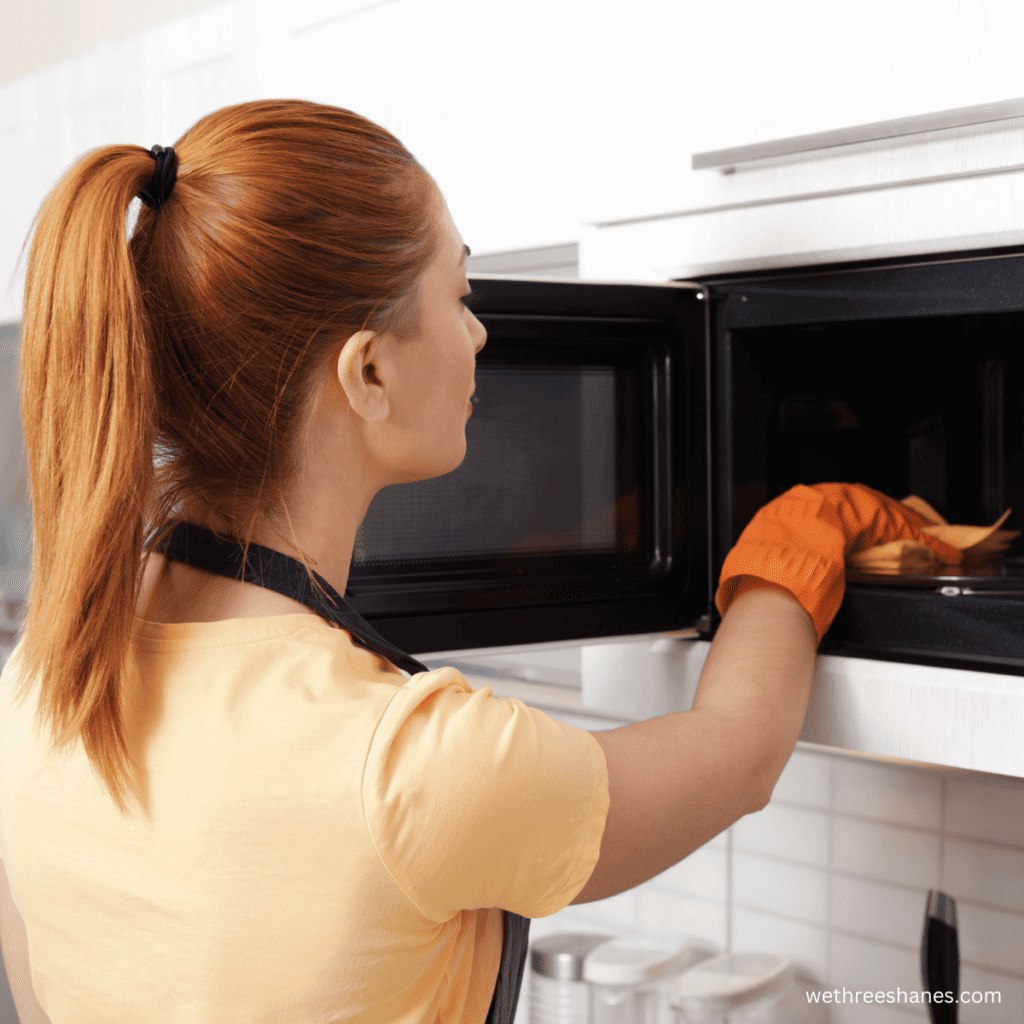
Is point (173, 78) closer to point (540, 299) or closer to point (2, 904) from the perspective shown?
point (540, 299)

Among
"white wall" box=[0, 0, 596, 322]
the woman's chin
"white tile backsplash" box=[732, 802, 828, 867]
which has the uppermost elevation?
"white wall" box=[0, 0, 596, 322]

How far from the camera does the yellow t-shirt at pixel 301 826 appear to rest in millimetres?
532

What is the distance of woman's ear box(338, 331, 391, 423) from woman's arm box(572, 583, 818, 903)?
0.22 m

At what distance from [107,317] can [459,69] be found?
72 cm

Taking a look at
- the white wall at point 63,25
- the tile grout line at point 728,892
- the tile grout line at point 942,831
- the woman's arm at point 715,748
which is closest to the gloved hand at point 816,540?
the woman's arm at point 715,748

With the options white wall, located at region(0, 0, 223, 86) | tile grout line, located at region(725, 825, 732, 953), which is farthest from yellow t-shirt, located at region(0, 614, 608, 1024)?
white wall, located at region(0, 0, 223, 86)

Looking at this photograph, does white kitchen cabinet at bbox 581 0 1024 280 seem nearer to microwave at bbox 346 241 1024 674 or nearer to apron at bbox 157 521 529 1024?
microwave at bbox 346 241 1024 674

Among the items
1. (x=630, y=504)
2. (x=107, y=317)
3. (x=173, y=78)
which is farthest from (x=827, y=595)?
(x=173, y=78)

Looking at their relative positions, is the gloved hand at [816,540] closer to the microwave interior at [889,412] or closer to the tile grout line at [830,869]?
the microwave interior at [889,412]

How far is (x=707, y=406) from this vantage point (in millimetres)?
902

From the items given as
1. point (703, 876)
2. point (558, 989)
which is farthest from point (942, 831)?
point (558, 989)

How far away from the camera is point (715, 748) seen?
2.19 feet

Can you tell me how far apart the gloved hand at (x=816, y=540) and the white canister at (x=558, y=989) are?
598 millimetres

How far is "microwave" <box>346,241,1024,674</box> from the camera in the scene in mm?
800
